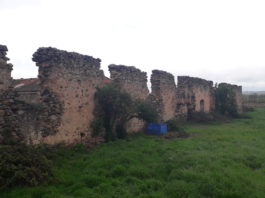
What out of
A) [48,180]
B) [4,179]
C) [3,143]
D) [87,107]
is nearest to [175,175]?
[48,180]

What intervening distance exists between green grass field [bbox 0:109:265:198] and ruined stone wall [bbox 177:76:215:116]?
1007 centimetres

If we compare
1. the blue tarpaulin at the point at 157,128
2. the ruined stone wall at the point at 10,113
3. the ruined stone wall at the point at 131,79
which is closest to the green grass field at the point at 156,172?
the ruined stone wall at the point at 10,113

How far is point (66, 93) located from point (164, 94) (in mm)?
8136

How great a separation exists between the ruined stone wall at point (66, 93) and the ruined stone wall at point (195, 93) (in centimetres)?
972

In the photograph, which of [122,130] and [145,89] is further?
[145,89]

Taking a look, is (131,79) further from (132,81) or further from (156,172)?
(156,172)

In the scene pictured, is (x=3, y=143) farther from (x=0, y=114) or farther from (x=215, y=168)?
(x=215, y=168)

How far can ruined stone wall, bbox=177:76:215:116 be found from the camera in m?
19.3

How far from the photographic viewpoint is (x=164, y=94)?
16.2 m

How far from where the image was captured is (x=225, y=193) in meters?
5.18

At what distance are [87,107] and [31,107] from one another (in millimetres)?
2710

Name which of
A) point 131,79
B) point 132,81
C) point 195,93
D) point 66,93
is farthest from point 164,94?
point 66,93

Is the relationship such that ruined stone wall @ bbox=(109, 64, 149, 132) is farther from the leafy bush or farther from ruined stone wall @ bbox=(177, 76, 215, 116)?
the leafy bush

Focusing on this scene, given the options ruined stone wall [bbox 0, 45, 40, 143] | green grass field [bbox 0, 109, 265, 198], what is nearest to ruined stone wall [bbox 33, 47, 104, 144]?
ruined stone wall [bbox 0, 45, 40, 143]
